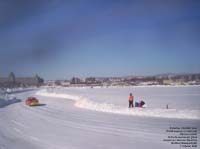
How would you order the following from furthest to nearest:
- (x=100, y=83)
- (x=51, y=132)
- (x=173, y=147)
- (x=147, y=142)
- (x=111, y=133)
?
(x=100, y=83) < (x=51, y=132) < (x=111, y=133) < (x=147, y=142) < (x=173, y=147)

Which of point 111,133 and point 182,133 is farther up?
point 182,133

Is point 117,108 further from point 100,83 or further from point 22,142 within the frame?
point 100,83

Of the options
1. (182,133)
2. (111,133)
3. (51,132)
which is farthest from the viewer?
(51,132)

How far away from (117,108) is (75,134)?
9738 millimetres

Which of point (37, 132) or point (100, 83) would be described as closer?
point (37, 132)

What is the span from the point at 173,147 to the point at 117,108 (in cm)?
1268

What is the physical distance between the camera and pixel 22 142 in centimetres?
1021

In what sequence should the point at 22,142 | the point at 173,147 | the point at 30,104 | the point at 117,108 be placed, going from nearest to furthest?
the point at 173,147, the point at 22,142, the point at 117,108, the point at 30,104

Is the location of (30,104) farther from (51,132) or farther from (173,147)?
(173,147)

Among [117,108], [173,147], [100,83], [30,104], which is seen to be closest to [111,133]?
[173,147]

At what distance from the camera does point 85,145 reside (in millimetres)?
9266

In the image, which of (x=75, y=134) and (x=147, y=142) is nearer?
(x=147, y=142)

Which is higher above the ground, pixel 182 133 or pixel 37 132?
pixel 182 133

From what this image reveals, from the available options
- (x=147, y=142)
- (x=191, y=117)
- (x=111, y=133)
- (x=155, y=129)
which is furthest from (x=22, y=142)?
(x=191, y=117)
